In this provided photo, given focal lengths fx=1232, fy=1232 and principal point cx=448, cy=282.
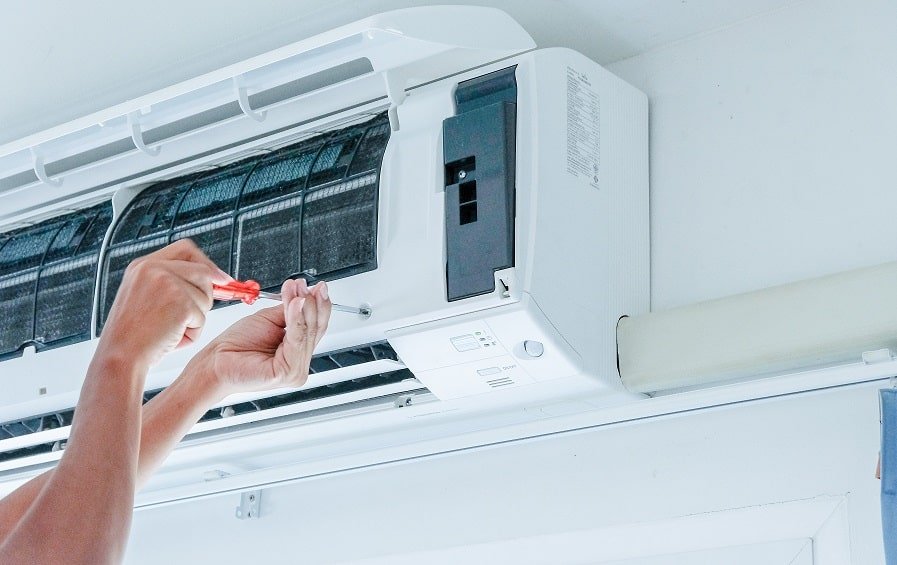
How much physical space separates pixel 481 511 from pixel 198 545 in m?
0.64

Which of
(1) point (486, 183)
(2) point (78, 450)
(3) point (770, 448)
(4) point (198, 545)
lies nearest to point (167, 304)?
(2) point (78, 450)

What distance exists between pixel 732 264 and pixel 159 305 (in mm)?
969

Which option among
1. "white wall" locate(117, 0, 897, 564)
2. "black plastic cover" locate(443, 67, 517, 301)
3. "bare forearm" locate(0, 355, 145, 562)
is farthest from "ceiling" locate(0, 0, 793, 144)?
"bare forearm" locate(0, 355, 145, 562)

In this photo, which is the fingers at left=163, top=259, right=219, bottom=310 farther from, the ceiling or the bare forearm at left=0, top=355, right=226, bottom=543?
the ceiling

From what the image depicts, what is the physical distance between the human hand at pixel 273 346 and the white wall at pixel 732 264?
51 cm

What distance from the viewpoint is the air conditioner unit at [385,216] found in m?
1.73

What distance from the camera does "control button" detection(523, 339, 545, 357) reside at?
A: 5.60 ft

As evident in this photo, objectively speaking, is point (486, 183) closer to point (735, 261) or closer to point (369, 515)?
point (735, 261)

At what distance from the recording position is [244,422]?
2041 mm

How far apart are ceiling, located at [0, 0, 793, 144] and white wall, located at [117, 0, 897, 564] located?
0.21 ft

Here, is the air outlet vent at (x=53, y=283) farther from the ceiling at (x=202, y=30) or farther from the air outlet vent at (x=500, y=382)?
the air outlet vent at (x=500, y=382)

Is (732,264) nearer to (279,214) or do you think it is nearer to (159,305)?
(279,214)

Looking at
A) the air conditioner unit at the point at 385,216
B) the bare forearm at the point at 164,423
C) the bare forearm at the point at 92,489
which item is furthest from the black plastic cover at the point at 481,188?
the bare forearm at the point at 92,489

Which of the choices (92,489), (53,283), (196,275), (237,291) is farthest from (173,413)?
(53,283)
